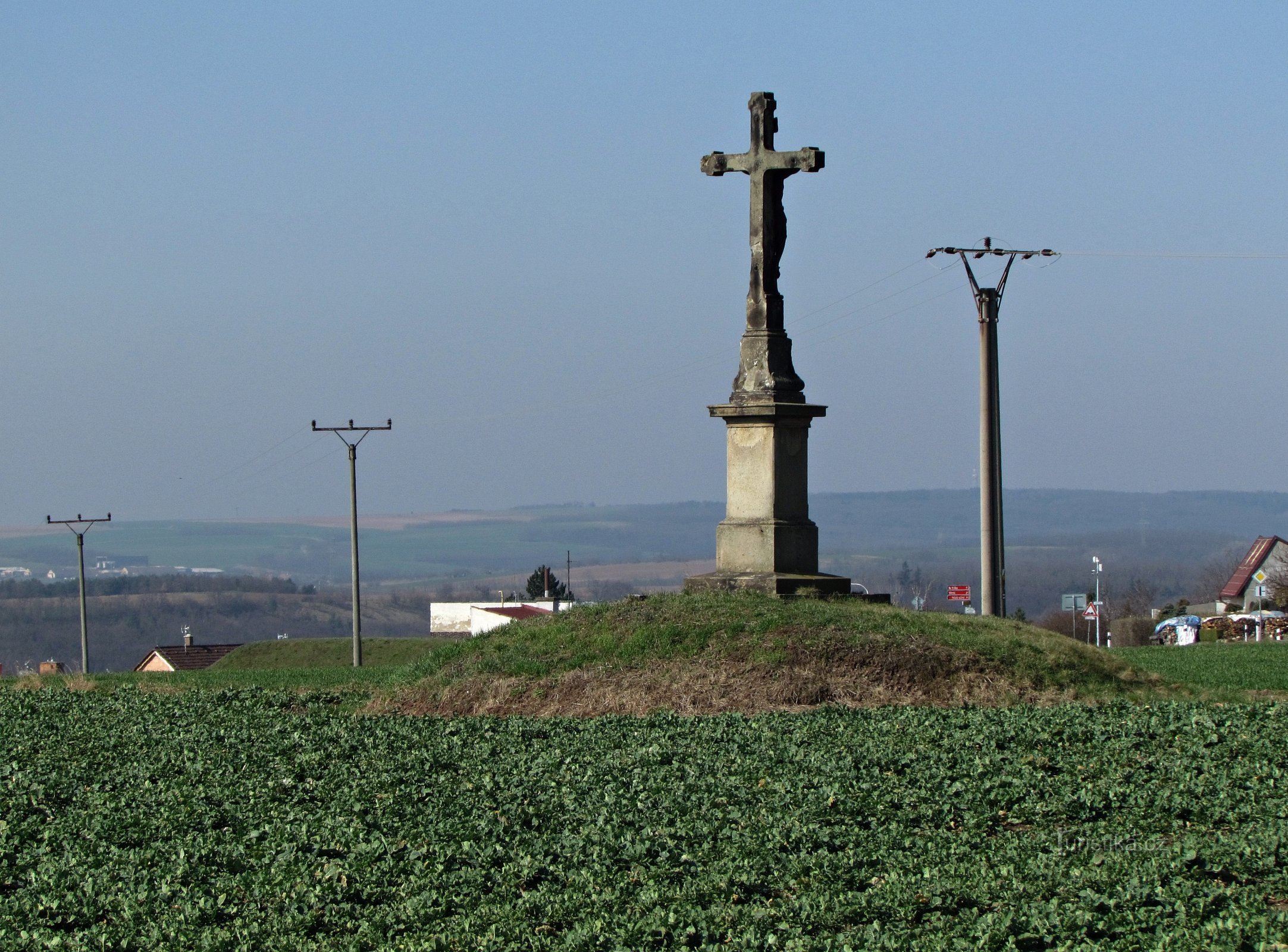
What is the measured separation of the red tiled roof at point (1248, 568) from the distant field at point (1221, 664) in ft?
212

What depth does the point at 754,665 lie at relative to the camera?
13.4 m

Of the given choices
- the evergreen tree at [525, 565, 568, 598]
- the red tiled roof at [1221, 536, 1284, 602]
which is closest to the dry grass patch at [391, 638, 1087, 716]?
the evergreen tree at [525, 565, 568, 598]

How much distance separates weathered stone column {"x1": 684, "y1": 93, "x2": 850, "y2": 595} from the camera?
1605 centimetres

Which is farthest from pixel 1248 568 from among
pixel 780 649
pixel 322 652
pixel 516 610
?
pixel 780 649

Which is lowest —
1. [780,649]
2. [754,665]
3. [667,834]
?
[667,834]

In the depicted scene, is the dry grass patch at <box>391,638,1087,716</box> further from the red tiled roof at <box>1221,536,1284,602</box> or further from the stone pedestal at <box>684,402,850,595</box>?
the red tiled roof at <box>1221,536,1284,602</box>

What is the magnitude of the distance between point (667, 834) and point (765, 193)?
10.3 m

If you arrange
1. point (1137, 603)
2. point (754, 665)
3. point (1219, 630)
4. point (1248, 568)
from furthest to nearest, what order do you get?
point (1137, 603) → point (1248, 568) → point (1219, 630) → point (754, 665)

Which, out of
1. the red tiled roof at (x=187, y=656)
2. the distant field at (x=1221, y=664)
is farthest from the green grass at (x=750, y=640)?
the red tiled roof at (x=187, y=656)

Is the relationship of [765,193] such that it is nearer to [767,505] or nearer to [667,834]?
[767,505]

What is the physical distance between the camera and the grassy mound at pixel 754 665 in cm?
1315

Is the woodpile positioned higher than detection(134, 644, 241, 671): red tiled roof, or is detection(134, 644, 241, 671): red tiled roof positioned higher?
the woodpile

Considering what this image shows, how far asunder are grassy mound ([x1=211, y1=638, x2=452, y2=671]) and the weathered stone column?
1043 inches

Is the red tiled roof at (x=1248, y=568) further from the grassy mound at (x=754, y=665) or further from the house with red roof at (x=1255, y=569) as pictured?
the grassy mound at (x=754, y=665)
